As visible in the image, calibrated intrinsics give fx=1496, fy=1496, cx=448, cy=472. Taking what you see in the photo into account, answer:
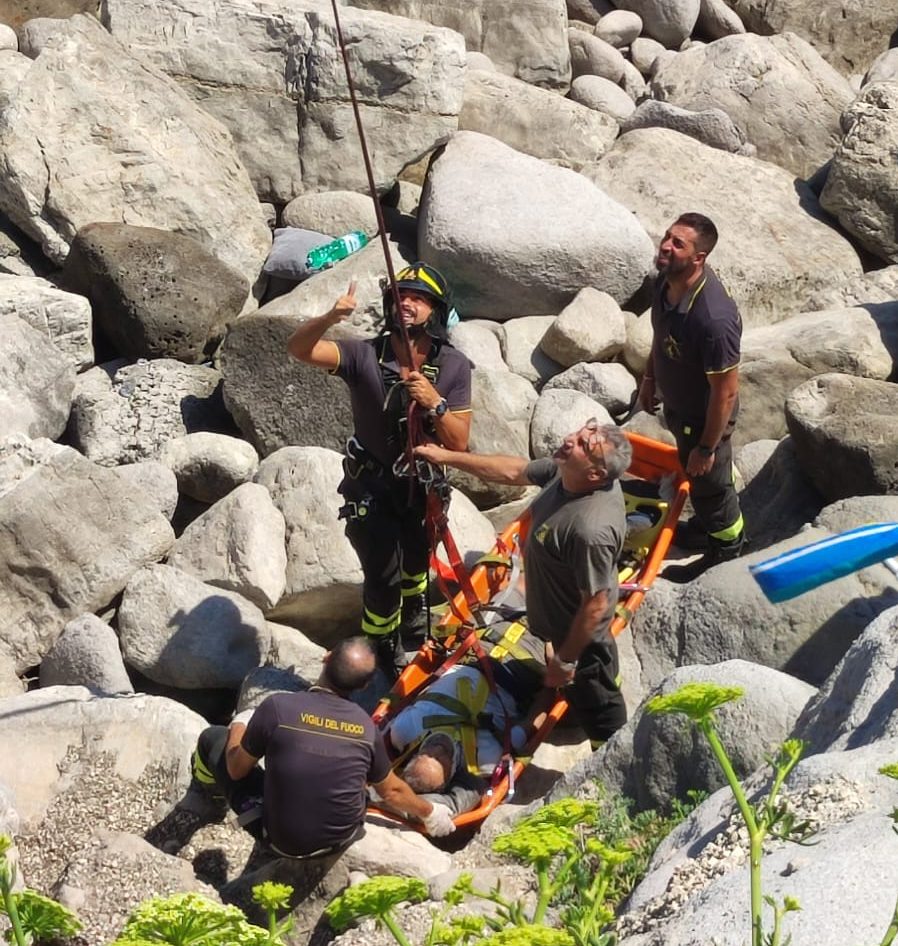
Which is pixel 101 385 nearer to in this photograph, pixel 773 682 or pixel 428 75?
pixel 428 75

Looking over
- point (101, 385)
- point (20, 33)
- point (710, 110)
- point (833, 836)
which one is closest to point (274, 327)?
point (101, 385)

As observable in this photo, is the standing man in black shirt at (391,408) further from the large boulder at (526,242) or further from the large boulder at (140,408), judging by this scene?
the large boulder at (526,242)

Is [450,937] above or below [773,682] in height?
above

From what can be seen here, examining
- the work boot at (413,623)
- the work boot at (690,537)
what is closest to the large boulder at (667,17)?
A: the work boot at (690,537)

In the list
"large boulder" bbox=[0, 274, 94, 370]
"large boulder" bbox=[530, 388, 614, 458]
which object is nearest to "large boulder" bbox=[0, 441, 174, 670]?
"large boulder" bbox=[0, 274, 94, 370]

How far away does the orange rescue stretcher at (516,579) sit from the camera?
20.8 feet

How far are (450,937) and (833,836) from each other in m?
1.63

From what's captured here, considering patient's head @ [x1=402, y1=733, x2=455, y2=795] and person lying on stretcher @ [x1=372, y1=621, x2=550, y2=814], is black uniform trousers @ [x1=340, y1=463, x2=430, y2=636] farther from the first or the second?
patient's head @ [x1=402, y1=733, x2=455, y2=795]

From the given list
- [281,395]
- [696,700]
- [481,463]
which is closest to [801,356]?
[281,395]

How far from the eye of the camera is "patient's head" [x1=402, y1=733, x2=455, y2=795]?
6.05 metres

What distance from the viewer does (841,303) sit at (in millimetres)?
10711

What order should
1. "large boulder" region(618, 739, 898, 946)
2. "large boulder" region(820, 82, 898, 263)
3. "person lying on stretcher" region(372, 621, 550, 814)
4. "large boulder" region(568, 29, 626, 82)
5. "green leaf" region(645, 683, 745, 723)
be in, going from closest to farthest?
"green leaf" region(645, 683, 745, 723) → "large boulder" region(618, 739, 898, 946) → "person lying on stretcher" region(372, 621, 550, 814) → "large boulder" region(820, 82, 898, 263) → "large boulder" region(568, 29, 626, 82)

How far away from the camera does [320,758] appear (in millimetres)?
5230

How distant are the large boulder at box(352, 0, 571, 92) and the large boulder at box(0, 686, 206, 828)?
8674 millimetres
